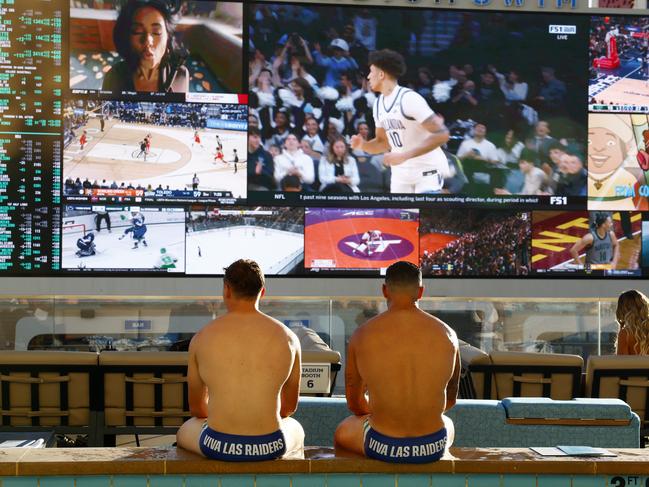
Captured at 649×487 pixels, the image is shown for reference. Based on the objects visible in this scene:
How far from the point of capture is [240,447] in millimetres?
3375

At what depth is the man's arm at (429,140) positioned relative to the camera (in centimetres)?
933

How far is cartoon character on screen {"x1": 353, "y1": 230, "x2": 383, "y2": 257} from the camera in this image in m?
9.22

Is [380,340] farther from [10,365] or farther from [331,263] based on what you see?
[331,263]

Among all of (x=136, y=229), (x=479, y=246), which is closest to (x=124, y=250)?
(x=136, y=229)

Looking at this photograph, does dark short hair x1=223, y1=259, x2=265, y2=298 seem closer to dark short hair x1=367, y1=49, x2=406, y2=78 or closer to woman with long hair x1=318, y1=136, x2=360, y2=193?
woman with long hair x1=318, y1=136, x2=360, y2=193

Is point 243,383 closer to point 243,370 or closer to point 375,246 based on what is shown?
point 243,370

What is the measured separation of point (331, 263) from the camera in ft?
30.2

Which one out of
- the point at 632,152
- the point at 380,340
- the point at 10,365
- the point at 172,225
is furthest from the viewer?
the point at 632,152

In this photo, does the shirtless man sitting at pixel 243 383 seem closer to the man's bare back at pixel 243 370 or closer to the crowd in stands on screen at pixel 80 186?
the man's bare back at pixel 243 370

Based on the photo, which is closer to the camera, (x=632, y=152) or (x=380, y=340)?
(x=380, y=340)

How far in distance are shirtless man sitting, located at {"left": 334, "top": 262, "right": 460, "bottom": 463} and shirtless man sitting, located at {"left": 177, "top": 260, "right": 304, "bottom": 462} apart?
238 mm

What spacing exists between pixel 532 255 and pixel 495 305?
608mm

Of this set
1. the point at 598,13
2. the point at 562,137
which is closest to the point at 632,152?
the point at 562,137

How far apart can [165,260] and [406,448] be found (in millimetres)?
5877
